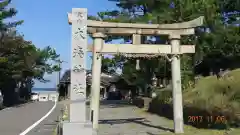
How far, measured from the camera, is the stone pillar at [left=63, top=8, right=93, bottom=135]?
10785mm

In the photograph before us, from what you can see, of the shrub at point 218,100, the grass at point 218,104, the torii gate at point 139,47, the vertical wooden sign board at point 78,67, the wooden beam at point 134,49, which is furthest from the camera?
the wooden beam at point 134,49

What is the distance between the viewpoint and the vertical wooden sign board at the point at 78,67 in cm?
1116

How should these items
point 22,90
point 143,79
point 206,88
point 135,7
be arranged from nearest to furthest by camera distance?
point 206,88, point 135,7, point 143,79, point 22,90

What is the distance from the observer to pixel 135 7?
27.2m

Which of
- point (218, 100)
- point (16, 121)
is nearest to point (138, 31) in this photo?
point (218, 100)

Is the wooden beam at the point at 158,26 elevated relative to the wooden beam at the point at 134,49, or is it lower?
elevated

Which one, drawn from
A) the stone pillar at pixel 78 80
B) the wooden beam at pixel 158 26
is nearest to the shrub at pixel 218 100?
the wooden beam at pixel 158 26

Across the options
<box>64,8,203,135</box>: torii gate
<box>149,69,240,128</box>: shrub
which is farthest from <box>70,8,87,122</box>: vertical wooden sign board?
<box>149,69,240,128</box>: shrub

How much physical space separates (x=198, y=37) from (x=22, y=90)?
44987 millimetres

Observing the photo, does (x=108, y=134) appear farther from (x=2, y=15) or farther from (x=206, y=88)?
(x=2, y=15)

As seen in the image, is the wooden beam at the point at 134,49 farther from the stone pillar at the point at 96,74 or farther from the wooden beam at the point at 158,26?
the wooden beam at the point at 158,26

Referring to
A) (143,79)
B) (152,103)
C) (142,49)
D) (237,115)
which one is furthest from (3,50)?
(237,115)
